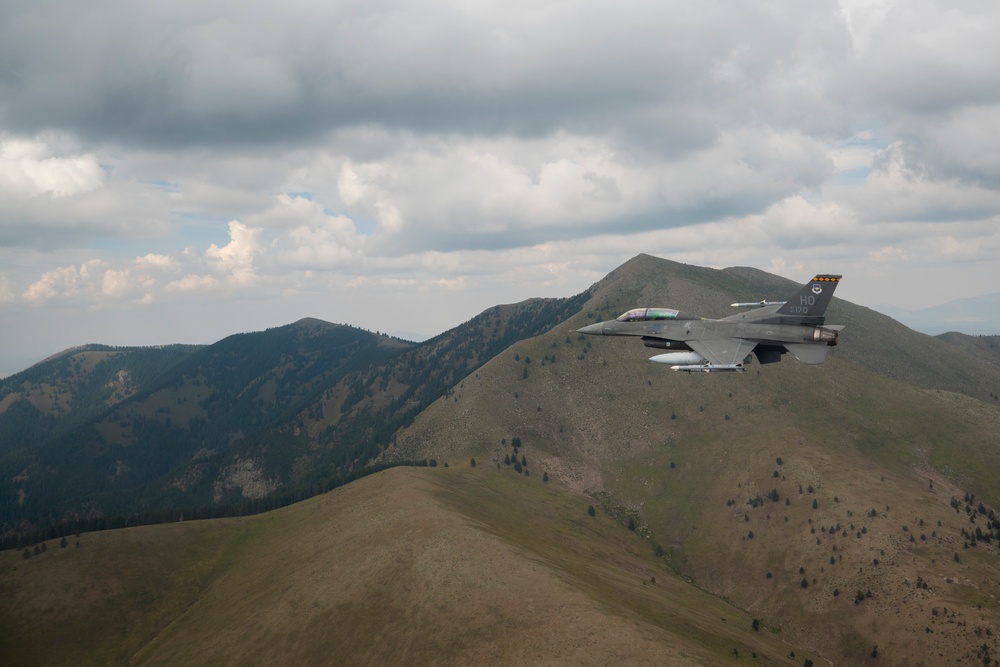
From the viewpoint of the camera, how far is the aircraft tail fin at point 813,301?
70.6 m

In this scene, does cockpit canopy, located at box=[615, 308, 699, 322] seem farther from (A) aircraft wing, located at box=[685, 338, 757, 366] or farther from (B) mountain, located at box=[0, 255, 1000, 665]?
(B) mountain, located at box=[0, 255, 1000, 665]

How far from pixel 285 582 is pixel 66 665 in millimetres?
46868

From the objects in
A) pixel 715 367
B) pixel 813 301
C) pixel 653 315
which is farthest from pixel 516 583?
pixel 813 301

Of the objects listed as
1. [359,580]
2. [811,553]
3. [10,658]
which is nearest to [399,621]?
[359,580]

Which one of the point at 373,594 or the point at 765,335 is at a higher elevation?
the point at 765,335

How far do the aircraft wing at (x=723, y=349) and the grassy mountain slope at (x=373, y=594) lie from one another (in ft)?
141

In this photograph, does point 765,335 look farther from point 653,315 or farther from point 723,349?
point 653,315

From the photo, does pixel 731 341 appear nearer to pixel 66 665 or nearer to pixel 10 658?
pixel 66 665

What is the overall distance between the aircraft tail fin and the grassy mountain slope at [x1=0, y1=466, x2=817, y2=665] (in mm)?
49271

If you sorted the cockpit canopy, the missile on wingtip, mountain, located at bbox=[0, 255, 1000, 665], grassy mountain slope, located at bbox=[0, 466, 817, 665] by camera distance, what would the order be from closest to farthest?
1. the missile on wingtip
2. the cockpit canopy
3. grassy mountain slope, located at bbox=[0, 466, 817, 665]
4. mountain, located at bbox=[0, 255, 1000, 665]

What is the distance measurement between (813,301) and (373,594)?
86.8m

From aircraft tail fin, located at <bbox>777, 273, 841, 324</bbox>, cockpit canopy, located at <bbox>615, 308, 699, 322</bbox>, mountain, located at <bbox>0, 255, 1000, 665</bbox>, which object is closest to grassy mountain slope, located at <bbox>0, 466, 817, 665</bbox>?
mountain, located at <bbox>0, 255, 1000, 665</bbox>

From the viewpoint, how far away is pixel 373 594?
4311 inches

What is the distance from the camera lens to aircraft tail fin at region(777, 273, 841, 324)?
70.6 m
